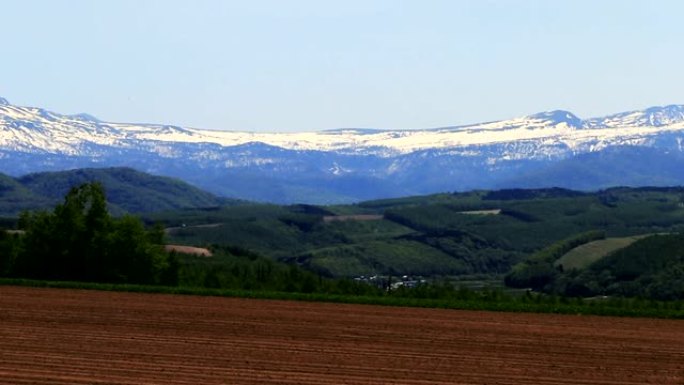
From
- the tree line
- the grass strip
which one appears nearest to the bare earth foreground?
the grass strip

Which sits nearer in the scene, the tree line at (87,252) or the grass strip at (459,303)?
the grass strip at (459,303)

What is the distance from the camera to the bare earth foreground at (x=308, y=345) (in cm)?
4028

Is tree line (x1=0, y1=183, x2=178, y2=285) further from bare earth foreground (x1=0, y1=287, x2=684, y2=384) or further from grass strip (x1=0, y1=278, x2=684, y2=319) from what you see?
bare earth foreground (x1=0, y1=287, x2=684, y2=384)

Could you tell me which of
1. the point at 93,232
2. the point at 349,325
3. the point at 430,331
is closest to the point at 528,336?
the point at 430,331

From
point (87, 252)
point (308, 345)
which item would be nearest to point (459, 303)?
point (308, 345)

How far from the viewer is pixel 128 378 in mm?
37594

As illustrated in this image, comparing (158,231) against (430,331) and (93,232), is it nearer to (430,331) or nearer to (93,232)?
(93,232)

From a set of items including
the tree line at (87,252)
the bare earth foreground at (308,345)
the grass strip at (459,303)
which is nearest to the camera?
the bare earth foreground at (308,345)

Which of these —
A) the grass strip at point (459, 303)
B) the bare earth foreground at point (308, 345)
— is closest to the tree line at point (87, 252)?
the grass strip at point (459, 303)

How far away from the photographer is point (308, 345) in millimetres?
50469

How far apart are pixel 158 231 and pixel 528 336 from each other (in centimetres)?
5652

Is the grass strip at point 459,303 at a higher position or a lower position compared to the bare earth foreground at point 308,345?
lower

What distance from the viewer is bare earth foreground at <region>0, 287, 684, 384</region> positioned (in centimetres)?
4028

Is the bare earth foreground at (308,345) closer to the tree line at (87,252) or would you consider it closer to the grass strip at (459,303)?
the grass strip at (459,303)
